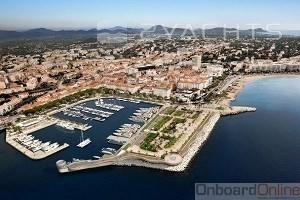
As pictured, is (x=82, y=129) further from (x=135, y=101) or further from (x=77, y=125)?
(x=135, y=101)

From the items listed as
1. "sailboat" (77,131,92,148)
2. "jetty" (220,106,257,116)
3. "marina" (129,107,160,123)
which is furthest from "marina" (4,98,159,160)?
"jetty" (220,106,257,116)

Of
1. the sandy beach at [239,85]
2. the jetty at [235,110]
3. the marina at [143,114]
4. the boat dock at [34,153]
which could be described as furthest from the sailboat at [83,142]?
the sandy beach at [239,85]

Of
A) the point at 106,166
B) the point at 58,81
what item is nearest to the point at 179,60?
the point at 58,81

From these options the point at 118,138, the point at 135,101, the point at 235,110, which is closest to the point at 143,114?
the point at 135,101

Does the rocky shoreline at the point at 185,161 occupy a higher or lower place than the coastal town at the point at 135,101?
lower

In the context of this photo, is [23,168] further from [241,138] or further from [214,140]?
[241,138]

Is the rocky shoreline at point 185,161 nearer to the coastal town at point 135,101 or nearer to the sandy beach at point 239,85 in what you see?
the coastal town at point 135,101
